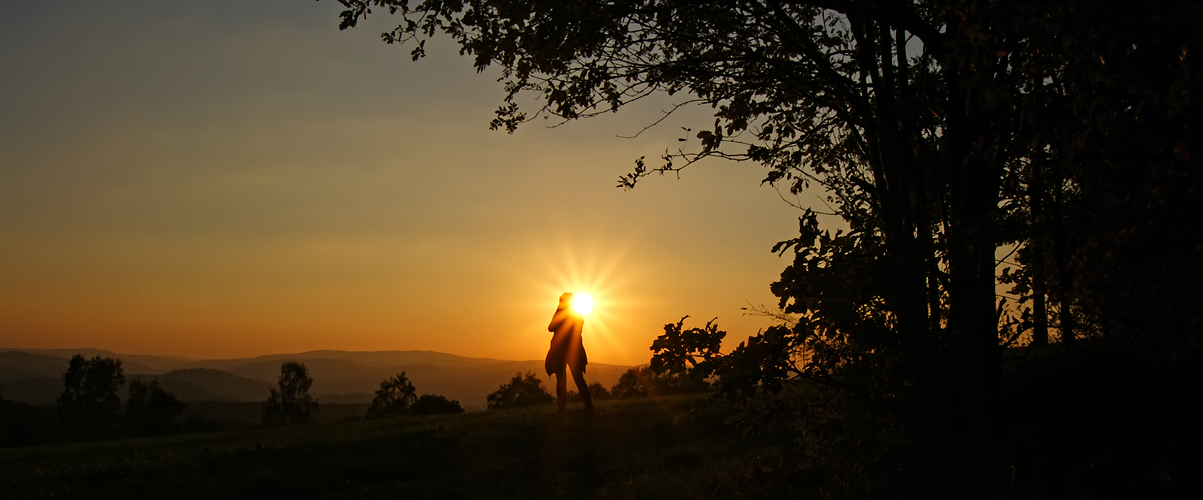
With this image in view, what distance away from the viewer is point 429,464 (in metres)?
13.2

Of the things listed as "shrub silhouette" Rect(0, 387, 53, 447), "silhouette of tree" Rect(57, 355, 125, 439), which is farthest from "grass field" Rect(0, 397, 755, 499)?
"silhouette of tree" Rect(57, 355, 125, 439)

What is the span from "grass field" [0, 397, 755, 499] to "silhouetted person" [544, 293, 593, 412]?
0.64 m

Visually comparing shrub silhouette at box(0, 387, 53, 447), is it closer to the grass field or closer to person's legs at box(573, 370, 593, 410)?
the grass field

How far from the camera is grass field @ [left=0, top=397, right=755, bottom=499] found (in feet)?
37.0

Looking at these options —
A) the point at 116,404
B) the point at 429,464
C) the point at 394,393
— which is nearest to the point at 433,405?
the point at 429,464

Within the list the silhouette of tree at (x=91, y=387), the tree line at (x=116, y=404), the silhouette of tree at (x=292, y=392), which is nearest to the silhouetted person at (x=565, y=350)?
the tree line at (x=116, y=404)

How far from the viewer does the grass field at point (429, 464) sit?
1128 centimetres

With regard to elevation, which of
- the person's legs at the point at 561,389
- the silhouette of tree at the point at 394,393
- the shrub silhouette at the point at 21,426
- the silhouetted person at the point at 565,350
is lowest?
the shrub silhouette at the point at 21,426

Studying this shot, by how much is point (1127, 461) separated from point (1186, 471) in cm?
49

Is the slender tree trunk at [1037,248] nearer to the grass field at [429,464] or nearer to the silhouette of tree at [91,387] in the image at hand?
the grass field at [429,464]

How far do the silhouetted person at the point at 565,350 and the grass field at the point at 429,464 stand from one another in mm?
642

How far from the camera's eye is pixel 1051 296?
8.23 m

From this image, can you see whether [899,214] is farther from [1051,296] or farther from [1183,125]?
[1183,125]

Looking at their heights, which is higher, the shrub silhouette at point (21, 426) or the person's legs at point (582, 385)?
the person's legs at point (582, 385)
